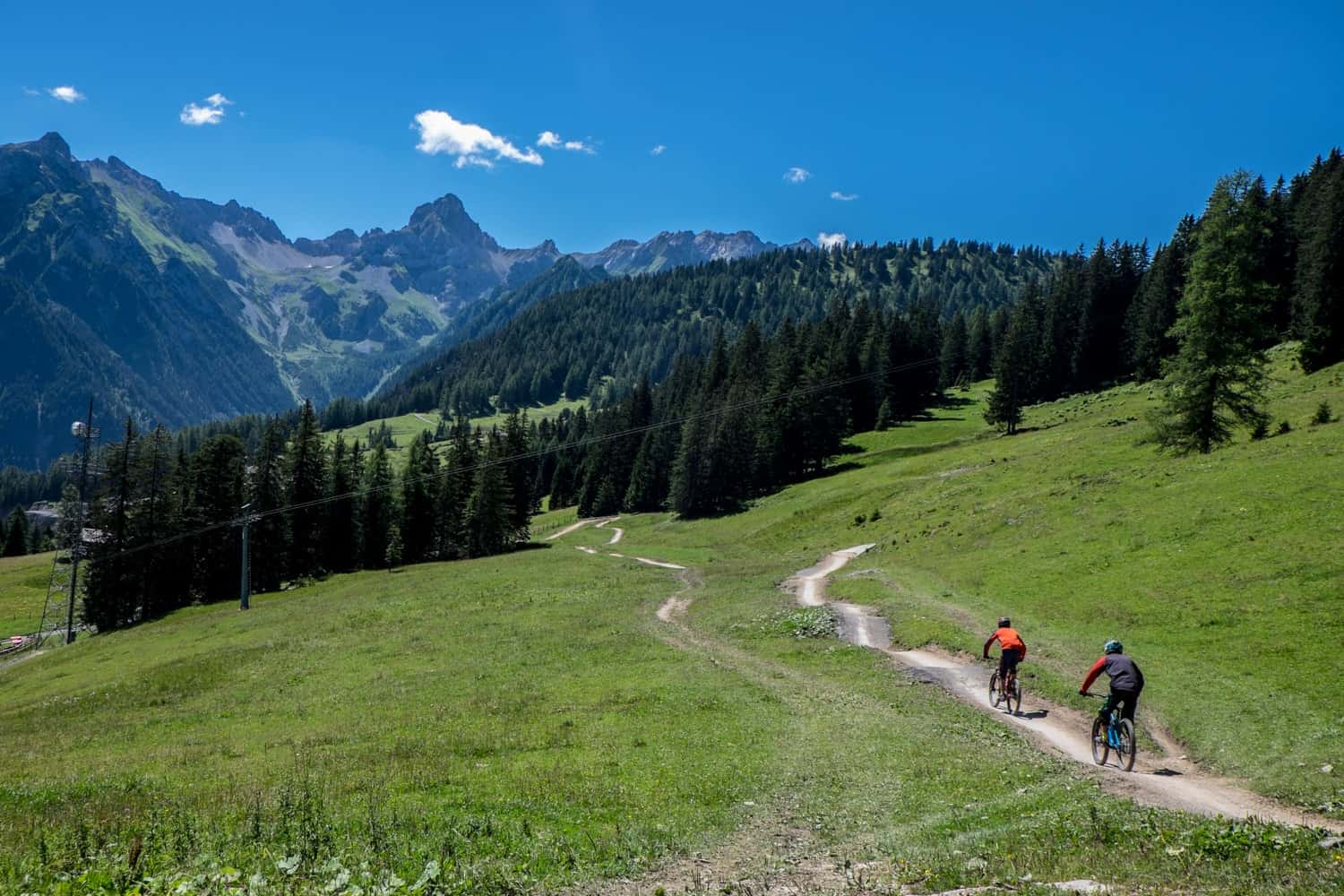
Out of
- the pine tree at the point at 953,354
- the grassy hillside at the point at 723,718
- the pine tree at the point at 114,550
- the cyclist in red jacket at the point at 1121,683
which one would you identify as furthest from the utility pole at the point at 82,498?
the pine tree at the point at 953,354

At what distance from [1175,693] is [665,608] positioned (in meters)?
26.8

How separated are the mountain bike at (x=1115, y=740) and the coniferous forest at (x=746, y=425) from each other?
34834mm

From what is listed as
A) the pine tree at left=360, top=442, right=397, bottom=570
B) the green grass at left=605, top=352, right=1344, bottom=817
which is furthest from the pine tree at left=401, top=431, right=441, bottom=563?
the green grass at left=605, top=352, right=1344, bottom=817

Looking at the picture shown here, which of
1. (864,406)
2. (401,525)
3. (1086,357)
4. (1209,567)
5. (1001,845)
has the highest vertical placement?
(1086,357)

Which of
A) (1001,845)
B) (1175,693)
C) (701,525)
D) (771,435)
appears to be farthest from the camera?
(771,435)

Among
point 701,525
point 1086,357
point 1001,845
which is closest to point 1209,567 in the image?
point 1001,845

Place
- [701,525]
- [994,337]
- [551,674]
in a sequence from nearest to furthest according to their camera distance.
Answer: [551,674] → [701,525] → [994,337]

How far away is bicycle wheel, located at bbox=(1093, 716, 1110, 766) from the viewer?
55.1 ft

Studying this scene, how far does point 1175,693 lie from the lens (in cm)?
2027

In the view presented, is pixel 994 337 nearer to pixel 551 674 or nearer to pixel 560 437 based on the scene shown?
pixel 560 437

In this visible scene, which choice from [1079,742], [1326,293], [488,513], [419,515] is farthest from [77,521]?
[1326,293]

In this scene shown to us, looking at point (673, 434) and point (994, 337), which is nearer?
point (673, 434)

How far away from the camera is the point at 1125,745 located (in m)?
16.4

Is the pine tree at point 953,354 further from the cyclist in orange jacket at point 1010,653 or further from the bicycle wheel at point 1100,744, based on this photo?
the bicycle wheel at point 1100,744
